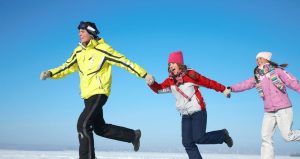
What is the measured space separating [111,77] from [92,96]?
0.48 metres

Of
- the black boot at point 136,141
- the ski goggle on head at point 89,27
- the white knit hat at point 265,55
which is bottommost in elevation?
the black boot at point 136,141

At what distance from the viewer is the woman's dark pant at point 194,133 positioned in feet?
19.2

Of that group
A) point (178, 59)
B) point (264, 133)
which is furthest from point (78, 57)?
point (264, 133)

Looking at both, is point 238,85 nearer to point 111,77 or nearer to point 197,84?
point 197,84

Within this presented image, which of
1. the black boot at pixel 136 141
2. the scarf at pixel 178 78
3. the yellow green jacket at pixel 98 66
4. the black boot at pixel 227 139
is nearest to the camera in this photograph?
the yellow green jacket at pixel 98 66

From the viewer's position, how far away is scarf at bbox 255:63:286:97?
6664mm

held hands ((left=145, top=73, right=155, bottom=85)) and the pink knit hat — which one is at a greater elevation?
the pink knit hat

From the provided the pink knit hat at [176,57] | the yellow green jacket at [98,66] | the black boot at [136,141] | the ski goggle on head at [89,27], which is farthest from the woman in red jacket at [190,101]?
the ski goggle on head at [89,27]

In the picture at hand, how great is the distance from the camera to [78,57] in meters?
6.09

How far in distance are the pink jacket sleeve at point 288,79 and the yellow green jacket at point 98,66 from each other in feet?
8.48

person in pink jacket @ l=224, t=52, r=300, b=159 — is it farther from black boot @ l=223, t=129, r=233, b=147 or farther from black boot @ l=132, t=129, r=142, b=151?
black boot @ l=132, t=129, r=142, b=151

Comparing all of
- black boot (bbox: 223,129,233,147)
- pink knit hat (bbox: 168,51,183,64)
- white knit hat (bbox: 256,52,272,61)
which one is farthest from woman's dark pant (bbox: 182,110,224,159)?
white knit hat (bbox: 256,52,272,61)

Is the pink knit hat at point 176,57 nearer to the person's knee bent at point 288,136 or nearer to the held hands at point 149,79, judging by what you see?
the held hands at point 149,79

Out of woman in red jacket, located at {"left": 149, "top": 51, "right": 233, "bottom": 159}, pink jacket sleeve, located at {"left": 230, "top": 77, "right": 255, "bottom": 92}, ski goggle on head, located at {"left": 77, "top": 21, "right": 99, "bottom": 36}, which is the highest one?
ski goggle on head, located at {"left": 77, "top": 21, "right": 99, "bottom": 36}
